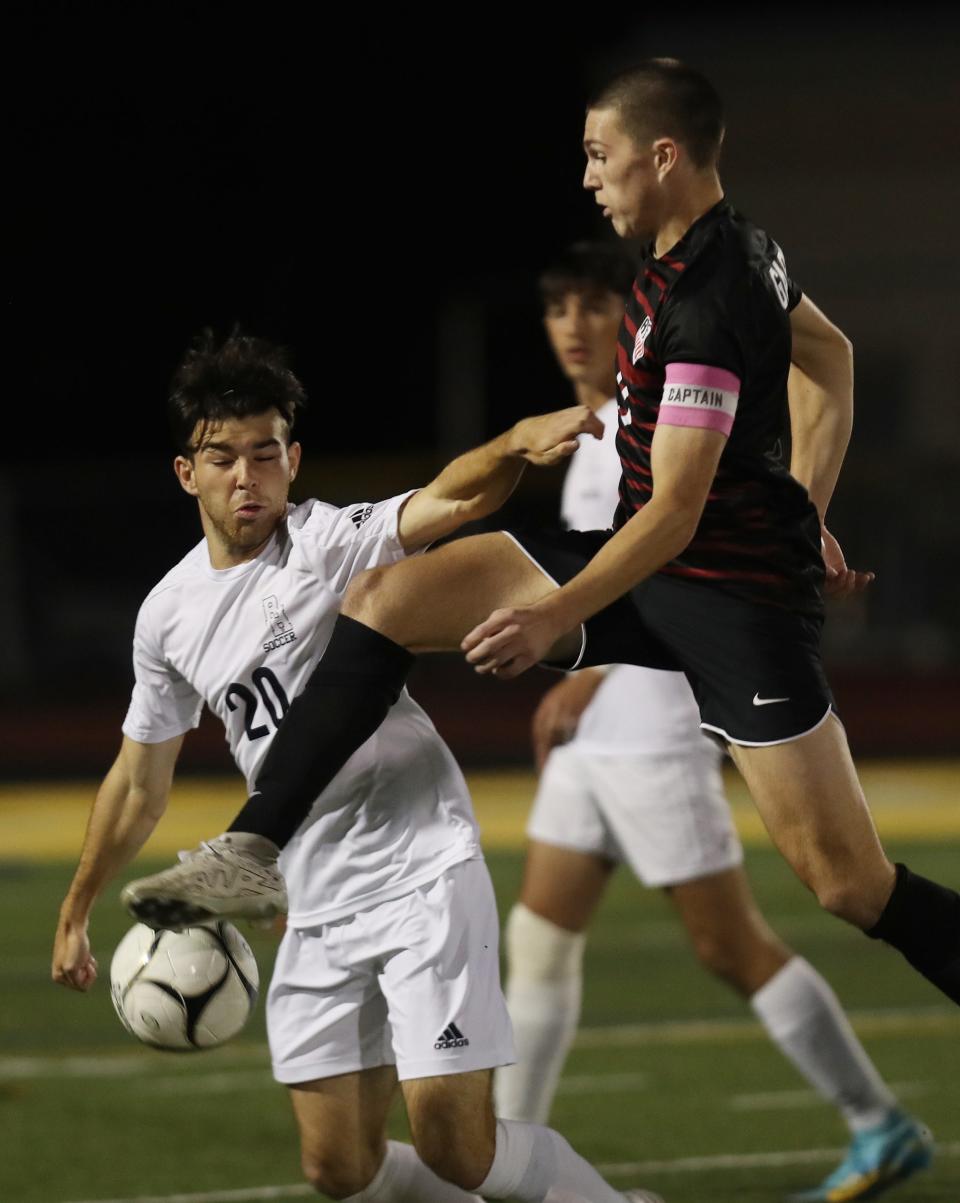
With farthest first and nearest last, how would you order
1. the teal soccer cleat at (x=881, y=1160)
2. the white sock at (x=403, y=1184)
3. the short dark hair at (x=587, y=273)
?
the short dark hair at (x=587, y=273) < the teal soccer cleat at (x=881, y=1160) < the white sock at (x=403, y=1184)

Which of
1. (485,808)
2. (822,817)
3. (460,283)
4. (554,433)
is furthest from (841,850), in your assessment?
(460,283)

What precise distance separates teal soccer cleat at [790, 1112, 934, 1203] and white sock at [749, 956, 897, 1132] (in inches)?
1.5

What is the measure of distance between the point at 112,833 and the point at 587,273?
2.12 metres

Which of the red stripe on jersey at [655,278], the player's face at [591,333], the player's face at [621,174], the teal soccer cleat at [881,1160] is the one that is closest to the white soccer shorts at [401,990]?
the red stripe on jersey at [655,278]

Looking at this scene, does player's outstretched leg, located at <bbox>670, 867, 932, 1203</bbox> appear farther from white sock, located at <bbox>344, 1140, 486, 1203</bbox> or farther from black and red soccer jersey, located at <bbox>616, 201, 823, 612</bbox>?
black and red soccer jersey, located at <bbox>616, 201, 823, 612</bbox>

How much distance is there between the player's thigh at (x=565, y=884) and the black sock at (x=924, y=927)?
66.4 inches

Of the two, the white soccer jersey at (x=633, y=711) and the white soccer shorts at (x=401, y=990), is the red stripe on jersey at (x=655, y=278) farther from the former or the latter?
the white soccer jersey at (x=633, y=711)

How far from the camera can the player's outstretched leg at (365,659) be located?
402 cm

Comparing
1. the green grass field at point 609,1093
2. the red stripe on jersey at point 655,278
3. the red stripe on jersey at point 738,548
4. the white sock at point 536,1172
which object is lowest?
the green grass field at point 609,1093

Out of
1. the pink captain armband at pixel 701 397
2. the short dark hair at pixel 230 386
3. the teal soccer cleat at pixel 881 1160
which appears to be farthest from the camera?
the teal soccer cleat at pixel 881 1160

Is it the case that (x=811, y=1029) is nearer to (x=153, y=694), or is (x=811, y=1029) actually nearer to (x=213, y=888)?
(x=153, y=694)

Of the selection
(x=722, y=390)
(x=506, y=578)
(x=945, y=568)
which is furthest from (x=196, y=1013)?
(x=945, y=568)

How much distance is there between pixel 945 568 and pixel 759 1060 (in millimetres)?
14421

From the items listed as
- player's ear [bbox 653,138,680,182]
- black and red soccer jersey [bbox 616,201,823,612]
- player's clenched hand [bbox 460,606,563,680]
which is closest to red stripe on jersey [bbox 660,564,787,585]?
black and red soccer jersey [bbox 616,201,823,612]
